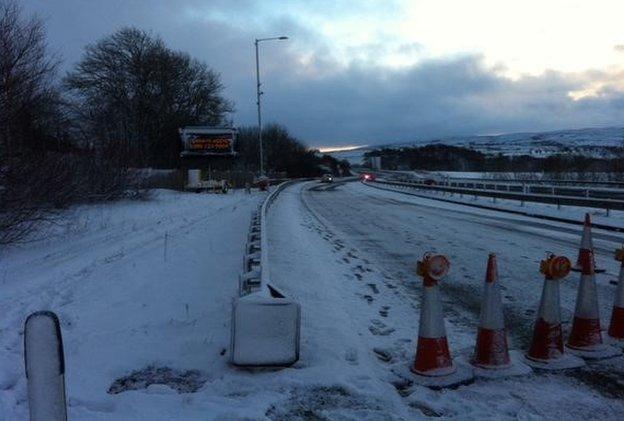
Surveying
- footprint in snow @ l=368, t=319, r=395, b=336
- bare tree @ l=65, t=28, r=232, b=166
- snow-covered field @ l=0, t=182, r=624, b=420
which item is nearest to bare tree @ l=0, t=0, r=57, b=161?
snow-covered field @ l=0, t=182, r=624, b=420

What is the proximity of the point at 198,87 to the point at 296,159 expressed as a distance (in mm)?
65418

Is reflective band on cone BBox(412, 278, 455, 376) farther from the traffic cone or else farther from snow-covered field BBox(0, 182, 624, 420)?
the traffic cone

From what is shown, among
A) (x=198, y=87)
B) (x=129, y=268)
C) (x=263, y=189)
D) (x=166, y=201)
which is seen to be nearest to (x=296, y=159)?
(x=198, y=87)

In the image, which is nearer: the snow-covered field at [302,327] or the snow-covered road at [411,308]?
the snow-covered field at [302,327]

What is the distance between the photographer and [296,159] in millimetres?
139625

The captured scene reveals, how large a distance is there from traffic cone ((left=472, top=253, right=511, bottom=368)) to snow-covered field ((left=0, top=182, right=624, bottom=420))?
→ 1.07 ft

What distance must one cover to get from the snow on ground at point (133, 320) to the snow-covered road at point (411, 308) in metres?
0.86

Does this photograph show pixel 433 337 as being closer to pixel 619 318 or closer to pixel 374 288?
pixel 619 318

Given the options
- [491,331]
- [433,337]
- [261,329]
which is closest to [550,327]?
[491,331]

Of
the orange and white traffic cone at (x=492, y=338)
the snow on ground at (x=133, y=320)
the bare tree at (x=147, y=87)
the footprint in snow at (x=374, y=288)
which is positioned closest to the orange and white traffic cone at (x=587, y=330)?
the orange and white traffic cone at (x=492, y=338)

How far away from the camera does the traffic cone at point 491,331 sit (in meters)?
5.69

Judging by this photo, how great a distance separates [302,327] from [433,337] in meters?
1.76

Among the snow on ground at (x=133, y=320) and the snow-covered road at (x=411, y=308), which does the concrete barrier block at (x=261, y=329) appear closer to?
the snow on ground at (x=133, y=320)

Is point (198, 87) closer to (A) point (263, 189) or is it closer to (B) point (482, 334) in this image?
(A) point (263, 189)
